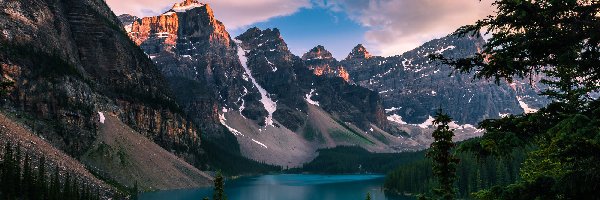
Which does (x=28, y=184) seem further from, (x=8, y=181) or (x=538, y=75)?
(x=538, y=75)

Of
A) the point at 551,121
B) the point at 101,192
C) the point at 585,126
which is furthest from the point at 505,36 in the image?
the point at 101,192

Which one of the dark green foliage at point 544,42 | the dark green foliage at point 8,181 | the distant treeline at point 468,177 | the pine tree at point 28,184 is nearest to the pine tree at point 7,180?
the dark green foliage at point 8,181

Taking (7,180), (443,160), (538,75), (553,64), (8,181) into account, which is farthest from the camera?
(7,180)

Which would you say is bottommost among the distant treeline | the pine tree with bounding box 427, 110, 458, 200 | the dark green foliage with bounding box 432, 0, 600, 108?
the distant treeline

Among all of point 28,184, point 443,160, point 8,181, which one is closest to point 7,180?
point 8,181

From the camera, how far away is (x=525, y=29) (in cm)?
1298

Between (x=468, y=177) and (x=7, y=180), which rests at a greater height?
(x=7, y=180)

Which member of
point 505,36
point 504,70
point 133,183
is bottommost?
point 133,183

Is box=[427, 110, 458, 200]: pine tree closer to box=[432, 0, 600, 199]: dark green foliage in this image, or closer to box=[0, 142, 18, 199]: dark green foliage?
box=[432, 0, 600, 199]: dark green foliage

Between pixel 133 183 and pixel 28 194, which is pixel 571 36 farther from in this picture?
pixel 133 183

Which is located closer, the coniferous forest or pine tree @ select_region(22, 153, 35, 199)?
the coniferous forest

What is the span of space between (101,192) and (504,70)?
455ft

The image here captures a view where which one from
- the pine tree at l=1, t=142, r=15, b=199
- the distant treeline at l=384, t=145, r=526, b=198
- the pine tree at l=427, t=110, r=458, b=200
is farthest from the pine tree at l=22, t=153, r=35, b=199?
the distant treeline at l=384, t=145, r=526, b=198

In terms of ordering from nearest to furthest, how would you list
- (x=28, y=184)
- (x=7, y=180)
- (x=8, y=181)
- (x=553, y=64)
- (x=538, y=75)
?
(x=538, y=75), (x=553, y=64), (x=8, y=181), (x=7, y=180), (x=28, y=184)
